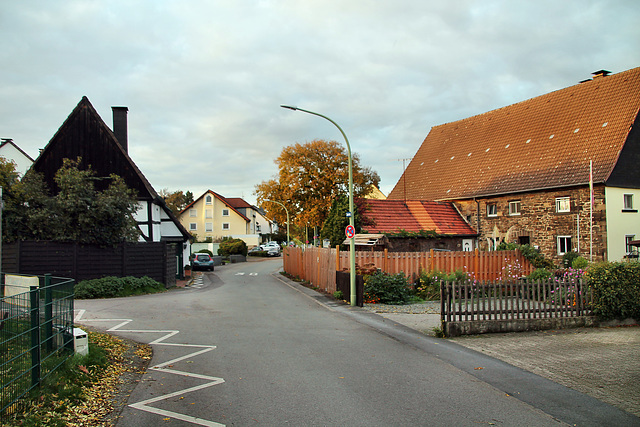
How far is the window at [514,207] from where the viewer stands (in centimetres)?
3073

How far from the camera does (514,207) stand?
3105cm

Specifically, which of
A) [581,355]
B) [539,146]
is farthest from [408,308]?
[539,146]

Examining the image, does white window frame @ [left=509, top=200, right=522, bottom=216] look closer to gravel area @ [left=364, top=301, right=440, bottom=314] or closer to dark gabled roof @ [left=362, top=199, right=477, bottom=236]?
dark gabled roof @ [left=362, top=199, right=477, bottom=236]

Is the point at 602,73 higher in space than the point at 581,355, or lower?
higher

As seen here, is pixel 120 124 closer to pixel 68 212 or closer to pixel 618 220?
pixel 68 212

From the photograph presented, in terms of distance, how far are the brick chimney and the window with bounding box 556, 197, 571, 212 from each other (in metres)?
25.7

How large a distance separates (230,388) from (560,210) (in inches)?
1033

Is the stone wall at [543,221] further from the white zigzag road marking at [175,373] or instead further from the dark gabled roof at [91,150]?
the white zigzag road marking at [175,373]

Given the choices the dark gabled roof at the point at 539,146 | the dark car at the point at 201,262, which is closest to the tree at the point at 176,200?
the dark car at the point at 201,262

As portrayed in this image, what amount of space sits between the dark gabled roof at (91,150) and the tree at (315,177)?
712 inches

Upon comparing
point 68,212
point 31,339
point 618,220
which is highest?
point 68,212

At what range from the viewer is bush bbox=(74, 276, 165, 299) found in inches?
750

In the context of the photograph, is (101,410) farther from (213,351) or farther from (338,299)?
(338,299)

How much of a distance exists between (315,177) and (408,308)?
27049 mm
